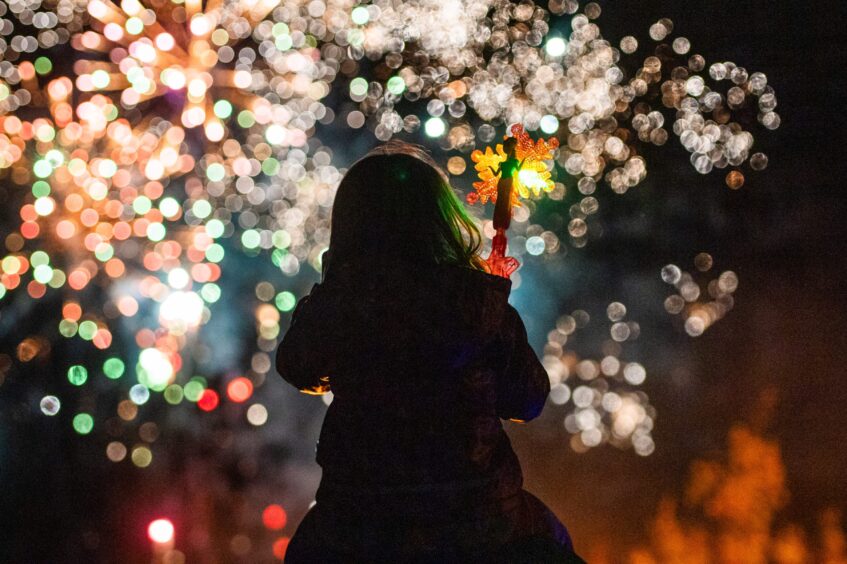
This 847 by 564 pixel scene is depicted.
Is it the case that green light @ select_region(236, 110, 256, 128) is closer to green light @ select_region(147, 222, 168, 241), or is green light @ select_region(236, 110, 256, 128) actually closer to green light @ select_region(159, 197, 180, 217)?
green light @ select_region(159, 197, 180, 217)

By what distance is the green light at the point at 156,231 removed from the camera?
786cm

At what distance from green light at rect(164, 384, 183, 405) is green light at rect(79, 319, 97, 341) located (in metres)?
1.03

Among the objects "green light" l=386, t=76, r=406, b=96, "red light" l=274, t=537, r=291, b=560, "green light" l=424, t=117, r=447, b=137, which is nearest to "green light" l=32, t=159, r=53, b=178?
"green light" l=386, t=76, r=406, b=96

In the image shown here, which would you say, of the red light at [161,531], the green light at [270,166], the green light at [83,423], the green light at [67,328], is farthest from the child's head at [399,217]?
the green light at [270,166]

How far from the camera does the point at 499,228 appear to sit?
187 centimetres

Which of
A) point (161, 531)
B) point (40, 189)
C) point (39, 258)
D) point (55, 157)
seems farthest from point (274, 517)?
point (55, 157)

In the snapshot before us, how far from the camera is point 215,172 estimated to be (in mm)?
7977

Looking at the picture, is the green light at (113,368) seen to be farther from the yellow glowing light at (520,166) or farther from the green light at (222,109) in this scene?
the yellow glowing light at (520,166)

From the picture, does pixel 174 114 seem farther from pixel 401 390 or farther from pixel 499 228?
pixel 401 390

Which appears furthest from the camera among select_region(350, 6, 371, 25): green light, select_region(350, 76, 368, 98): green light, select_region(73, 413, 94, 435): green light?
select_region(350, 76, 368, 98): green light

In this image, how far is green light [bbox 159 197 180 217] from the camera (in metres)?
8.09

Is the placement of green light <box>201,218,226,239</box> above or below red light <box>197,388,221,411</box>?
above

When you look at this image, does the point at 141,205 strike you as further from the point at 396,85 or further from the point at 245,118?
the point at 396,85

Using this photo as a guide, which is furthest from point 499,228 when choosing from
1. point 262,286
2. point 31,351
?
point 262,286
